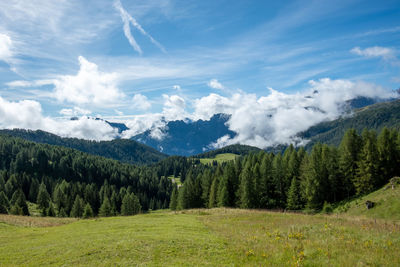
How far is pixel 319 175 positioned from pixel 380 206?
16.8 metres

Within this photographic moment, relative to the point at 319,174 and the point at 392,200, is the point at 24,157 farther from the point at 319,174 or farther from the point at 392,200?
the point at 392,200

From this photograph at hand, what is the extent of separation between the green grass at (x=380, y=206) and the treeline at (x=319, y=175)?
4973 mm

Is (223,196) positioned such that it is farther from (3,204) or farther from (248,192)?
(3,204)

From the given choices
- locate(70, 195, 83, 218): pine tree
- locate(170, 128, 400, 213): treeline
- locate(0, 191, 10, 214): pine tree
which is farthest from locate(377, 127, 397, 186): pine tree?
locate(0, 191, 10, 214): pine tree

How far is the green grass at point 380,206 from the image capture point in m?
38.3

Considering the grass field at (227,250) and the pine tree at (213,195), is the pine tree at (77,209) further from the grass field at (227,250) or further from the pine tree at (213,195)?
the grass field at (227,250)

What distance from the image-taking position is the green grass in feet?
126

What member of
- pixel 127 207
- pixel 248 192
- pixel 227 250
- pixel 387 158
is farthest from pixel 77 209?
pixel 387 158

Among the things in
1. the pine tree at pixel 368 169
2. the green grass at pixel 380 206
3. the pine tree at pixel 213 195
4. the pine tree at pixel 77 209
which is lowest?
the pine tree at pixel 77 209

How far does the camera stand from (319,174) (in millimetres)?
57625

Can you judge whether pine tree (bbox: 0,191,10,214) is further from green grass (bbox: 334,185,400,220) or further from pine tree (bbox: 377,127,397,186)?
pine tree (bbox: 377,127,397,186)

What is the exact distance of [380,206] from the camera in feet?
135

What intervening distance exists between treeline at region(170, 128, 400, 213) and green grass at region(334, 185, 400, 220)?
4.97 meters

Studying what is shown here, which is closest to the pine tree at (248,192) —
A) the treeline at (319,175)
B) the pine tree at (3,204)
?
the treeline at (319,175)
